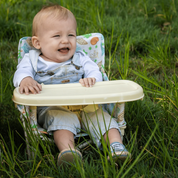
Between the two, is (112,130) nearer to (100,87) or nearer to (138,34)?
(100,87)

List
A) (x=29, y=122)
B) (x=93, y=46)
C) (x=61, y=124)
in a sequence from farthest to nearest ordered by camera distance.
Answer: (x=93, y=46)
(x=61, y=124)
(x=29, y=122)

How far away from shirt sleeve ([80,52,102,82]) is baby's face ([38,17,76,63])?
149 millimetres

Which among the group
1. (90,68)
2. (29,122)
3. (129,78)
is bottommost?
(129,78)

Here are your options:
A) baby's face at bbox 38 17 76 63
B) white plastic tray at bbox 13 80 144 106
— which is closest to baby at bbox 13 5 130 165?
baby's face at bbox 38 17 76 63

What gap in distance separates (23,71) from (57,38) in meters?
0.35

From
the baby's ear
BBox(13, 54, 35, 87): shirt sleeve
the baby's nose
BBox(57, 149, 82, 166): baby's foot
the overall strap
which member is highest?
the baby's nose

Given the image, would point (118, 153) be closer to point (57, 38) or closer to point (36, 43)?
point (57, 38)

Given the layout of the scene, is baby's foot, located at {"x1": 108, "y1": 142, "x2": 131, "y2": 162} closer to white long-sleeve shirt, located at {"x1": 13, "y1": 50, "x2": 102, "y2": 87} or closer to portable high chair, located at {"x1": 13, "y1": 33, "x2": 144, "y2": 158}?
portable high chair, located at {"x1": 13, "y1": 33, "x2": 144, "y2": 158}

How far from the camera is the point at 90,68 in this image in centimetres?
209

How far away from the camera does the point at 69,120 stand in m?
1.82

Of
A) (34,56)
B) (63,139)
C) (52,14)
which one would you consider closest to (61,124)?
(63,139)

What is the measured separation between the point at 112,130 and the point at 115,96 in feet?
1.09

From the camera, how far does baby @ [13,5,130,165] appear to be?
1.78 meters

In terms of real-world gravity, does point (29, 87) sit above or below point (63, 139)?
above
